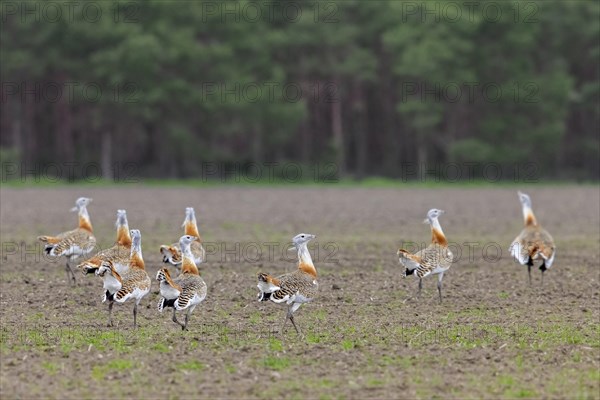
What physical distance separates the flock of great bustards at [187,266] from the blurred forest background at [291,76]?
41687 mm

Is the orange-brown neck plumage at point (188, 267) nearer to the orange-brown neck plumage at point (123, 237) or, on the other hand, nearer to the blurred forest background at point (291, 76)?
the orange-brown neck plumage at point (123, 237)

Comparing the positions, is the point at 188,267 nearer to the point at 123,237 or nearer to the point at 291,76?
the point at 123,237

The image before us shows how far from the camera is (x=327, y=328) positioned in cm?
1372

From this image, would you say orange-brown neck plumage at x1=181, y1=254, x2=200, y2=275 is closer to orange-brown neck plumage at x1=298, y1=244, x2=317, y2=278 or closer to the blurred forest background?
orange-brown neck plumage at x1=298, y1=244, x2=317, y2=278

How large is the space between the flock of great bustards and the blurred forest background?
4169 centimetres

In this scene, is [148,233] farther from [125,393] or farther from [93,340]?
[125,393]

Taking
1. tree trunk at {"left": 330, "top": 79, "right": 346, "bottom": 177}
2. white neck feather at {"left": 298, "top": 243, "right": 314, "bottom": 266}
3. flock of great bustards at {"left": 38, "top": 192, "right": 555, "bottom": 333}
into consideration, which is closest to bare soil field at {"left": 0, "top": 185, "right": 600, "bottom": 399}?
flock of great bustards at {"left": 38, "top": 192, "right": 555, "bottom": 333}

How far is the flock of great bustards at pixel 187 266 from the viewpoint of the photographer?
12797mm

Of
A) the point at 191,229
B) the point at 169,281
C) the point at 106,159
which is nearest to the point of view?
the point at 169,281

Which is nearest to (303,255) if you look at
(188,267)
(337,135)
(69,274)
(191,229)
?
(188,267)

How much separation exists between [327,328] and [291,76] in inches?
2185

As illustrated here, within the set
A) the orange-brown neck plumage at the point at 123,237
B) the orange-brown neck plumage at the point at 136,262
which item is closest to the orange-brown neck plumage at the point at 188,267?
the orange-brown neck plumage at the point at 136,262

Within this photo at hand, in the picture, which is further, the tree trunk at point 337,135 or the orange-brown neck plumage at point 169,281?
the tree trunk at point 337,135

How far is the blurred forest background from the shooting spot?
60281mm
